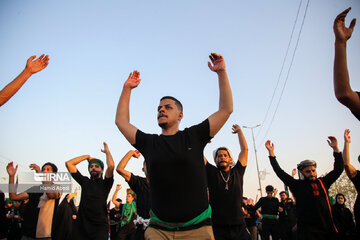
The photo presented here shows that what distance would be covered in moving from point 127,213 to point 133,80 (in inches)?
315

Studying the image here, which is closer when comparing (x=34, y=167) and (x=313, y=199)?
(x=313, y=199)

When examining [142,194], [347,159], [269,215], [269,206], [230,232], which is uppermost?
[347,159]

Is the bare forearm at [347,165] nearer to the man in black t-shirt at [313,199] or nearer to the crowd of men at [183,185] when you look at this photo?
the crowd of men at [183,185]

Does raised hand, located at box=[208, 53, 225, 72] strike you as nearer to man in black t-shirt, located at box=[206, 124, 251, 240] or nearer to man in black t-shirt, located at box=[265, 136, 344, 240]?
man in black t-shirt, located at box=[206, 124, 251, 240]

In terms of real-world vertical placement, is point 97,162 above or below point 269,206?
above

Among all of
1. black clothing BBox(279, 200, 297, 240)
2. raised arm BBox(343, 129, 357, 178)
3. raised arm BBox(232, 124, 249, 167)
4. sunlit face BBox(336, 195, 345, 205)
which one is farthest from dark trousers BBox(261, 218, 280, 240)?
raised arm BBox(232, 124, 249, 167)

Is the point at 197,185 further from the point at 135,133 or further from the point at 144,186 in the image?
the point at 144,186

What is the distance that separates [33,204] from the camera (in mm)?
5367

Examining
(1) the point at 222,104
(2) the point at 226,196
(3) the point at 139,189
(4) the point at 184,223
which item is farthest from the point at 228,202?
(3) the point at 139,189

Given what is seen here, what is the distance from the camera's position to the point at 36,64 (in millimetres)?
3271

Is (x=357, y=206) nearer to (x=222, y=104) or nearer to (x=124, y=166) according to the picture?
(x=222, y=104)

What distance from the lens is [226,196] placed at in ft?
14.5

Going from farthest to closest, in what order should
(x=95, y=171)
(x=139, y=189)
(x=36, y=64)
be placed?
(x=139, y=189) < (x=95, y=171) < (x=36, y=64)

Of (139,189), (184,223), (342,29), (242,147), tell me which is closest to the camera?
(342,29)
